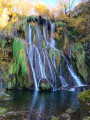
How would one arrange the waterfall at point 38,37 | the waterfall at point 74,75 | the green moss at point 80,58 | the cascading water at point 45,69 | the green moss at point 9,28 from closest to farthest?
the cascading water at point 45,69 → the waterfall at point 74,75 → the green moss at point 80,58 → the green moss at point 9,28 → the waterfall at point 38,37

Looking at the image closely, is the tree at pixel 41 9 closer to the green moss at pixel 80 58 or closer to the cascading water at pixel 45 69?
the green moss at pixel 80 58

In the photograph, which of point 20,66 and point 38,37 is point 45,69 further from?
→ point 38,37

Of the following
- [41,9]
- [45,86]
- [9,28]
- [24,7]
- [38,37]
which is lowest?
[45,86]

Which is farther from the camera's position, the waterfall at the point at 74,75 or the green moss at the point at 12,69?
the waterfall at the point at 74,75

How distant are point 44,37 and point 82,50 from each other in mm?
7551

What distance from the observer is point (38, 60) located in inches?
716

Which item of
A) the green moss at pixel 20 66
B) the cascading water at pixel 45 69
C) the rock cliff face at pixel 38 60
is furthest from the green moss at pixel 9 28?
the cascading water at pixel 45 69

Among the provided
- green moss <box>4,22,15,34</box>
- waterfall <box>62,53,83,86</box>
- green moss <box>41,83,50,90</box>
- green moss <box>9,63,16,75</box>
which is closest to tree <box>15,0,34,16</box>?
green moss <box>4,22,15,34</box>

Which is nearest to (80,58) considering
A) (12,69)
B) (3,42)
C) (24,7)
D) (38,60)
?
(38,60)

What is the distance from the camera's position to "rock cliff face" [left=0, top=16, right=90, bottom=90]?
16766mm

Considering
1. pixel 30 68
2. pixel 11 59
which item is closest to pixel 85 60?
pixel 30 68

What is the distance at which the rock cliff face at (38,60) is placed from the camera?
16766 mm

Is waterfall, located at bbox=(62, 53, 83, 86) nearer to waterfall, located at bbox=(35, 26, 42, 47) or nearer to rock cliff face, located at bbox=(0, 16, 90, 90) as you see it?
rock cliff face, located at bbox=(0, 16, 90, 90)

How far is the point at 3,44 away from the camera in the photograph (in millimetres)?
19688
